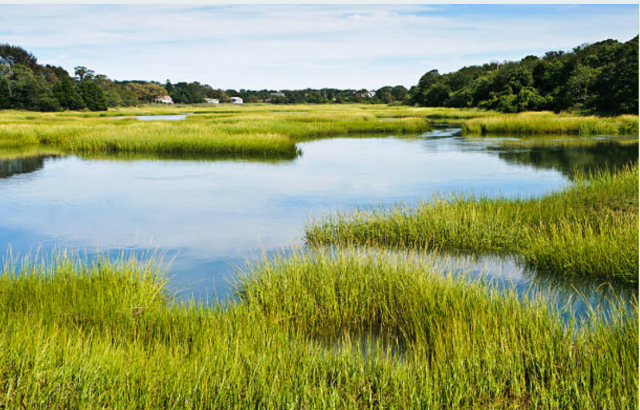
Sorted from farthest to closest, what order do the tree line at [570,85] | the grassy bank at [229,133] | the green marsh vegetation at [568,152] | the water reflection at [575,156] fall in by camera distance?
the tree line at [570,85] < the grassy bank at [229,133] < the green marsh vegetation at [568,152] < the water reflection at [575,156]

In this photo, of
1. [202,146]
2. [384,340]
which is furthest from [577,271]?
[202,146]

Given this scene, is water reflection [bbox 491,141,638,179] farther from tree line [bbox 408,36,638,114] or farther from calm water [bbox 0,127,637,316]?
tree line [bbox 408,36,638,114]

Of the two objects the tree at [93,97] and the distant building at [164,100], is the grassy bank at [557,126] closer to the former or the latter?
the tree at [93,97]

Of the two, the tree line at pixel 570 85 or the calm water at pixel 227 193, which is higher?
the tree line at pixel 570 85

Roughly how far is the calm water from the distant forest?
1730 centimetres

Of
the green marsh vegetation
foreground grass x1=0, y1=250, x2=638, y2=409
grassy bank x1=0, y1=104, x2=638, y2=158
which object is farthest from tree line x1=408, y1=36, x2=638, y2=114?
foreground grass x1=0, y1=250, x2=638, y2=409

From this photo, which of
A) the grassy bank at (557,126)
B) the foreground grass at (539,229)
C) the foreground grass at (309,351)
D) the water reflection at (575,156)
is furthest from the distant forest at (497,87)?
the foreground grass at (309,351)

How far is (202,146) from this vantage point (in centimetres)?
2547

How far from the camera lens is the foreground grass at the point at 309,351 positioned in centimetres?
386

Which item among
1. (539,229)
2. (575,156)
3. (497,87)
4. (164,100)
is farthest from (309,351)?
(164,100)

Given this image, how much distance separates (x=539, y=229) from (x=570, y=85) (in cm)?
4173

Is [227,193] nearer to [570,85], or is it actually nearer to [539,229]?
[539,229]

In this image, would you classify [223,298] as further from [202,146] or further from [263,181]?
[202,146]

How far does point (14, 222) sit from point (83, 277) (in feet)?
22.5
